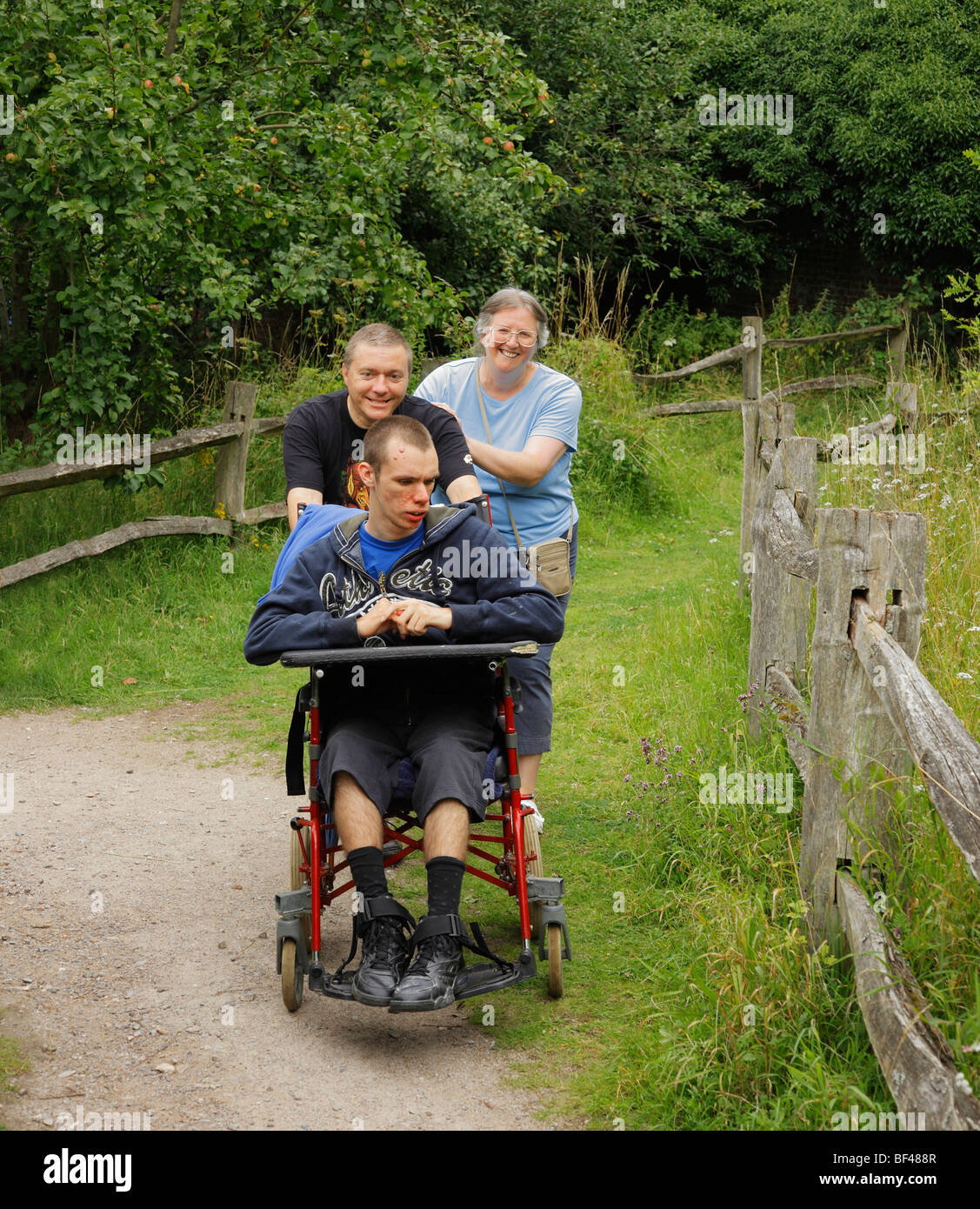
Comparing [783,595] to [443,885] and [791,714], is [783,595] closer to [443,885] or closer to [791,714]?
[791,714]

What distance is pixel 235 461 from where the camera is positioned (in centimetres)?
920

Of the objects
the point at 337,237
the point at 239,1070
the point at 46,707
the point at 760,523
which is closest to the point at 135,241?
the point at 337,237

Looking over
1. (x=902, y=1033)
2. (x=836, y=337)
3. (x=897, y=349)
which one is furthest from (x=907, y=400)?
(x=897, y=349)

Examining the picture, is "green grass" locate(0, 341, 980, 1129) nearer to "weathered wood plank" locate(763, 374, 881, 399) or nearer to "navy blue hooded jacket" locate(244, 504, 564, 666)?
"navy blue hooded jacket" locate(244, 504, 564, 666)

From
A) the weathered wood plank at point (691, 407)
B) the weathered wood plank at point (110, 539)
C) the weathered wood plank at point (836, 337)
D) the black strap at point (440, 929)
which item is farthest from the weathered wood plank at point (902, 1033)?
the weathered wood plank at point (836, 337)

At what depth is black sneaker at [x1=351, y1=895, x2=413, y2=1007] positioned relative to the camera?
131 inches

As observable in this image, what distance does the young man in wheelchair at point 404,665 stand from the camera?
3504mm

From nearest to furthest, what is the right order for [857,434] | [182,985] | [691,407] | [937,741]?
[937,741] < [182,985] < [857,434] < [691,407]

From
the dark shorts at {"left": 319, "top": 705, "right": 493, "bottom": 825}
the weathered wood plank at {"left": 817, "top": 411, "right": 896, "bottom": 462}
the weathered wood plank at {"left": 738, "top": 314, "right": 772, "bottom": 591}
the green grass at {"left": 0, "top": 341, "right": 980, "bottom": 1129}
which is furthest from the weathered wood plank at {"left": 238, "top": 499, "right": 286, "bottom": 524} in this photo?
the dark shorts at {"left": 319, "top": 705, "right": 493, "bottom": 825}

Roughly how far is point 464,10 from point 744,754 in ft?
36.5

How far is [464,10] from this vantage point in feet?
43.9

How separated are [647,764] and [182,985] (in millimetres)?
2068

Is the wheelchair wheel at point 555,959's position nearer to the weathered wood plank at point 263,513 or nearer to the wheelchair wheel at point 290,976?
the wheelchair wheel at point 290,976

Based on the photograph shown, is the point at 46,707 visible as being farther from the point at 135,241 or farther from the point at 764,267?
the point at 764,267
